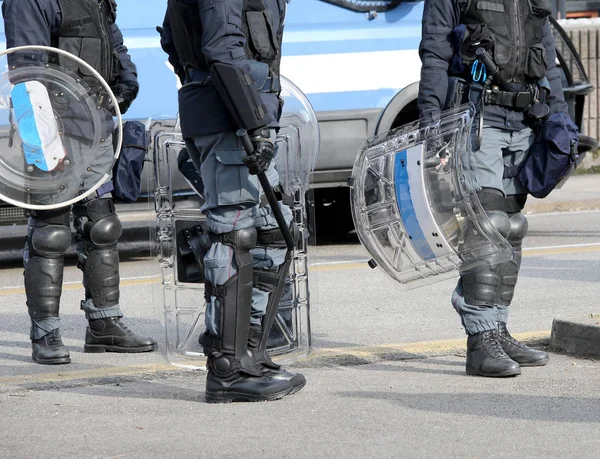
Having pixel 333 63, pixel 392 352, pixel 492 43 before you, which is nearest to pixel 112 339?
pixel 392 352

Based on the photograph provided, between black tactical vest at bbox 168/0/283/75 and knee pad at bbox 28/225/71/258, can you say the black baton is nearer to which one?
black tactical vest at bbox 168/0/283/75

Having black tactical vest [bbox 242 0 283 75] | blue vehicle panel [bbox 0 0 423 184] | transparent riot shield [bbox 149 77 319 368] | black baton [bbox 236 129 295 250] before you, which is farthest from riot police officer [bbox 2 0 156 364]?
blue vehicle panel [bbox 0 0 423 184]

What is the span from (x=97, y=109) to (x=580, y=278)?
3.63 m

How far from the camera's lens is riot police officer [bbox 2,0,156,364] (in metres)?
5.52

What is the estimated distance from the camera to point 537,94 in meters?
5.15

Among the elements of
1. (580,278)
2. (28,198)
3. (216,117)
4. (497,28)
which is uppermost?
(497,28)

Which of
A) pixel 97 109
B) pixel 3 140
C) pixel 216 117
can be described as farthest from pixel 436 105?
pixel 3 140

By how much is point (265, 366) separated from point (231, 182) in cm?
75

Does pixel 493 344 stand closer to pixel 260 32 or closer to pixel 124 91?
pixel 260 32

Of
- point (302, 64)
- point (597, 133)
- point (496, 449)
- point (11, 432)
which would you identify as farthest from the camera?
point (597, 133)

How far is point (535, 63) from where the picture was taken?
201 inches

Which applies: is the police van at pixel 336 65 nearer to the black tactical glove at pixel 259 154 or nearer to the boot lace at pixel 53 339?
the boot lace at pixel 53 339

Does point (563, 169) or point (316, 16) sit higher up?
point (316, 16)

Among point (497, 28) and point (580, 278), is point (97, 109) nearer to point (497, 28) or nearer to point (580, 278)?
point (497, 28)
